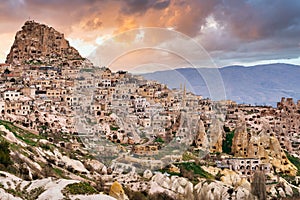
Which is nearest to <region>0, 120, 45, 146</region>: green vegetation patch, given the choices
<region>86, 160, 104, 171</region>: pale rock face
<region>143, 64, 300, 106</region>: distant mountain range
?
<region>86, 160, 104, 171</region>: pale rock face

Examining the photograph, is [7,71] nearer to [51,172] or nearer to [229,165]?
[229,165]

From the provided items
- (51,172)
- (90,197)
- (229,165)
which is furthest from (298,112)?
(90,197)

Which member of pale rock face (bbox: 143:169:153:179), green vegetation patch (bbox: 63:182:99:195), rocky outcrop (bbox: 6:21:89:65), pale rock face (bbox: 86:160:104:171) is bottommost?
pale rock face (bbox: 143:169:153:179)

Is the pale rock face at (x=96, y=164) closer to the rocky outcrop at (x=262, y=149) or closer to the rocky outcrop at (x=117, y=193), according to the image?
the rocky outcrop at (x=117, y=193)

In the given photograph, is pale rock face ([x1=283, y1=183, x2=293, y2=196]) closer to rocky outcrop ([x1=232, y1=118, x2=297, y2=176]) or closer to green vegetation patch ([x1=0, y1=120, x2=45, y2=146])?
rocky outcrop ([x1=232, y1=118, x2=297, y2=176])

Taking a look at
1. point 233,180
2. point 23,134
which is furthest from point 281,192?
point 23,134

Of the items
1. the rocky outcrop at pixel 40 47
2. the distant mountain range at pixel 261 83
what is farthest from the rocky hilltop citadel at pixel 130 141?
the distant mountain range at pixel 261 83

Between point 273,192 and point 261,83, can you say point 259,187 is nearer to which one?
point 273,192
